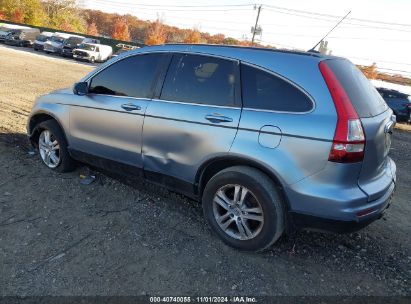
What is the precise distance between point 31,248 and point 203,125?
6.21 ft

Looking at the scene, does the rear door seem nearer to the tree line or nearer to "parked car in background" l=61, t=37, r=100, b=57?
"parked car in background" l=61, t=37, r=100, b=57

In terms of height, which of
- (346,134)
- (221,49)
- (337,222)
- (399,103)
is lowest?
(399,103)

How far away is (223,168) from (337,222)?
1133mm

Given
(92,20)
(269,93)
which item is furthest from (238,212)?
(92,20)

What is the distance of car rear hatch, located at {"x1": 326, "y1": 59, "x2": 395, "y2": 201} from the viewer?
3.04m

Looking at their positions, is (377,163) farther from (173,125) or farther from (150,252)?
(150,252)

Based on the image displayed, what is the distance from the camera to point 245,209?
339cm

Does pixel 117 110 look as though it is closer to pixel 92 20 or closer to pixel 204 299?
pixel 204 299

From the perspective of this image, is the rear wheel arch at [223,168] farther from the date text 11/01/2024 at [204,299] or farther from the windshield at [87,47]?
the windshield at [87,47]

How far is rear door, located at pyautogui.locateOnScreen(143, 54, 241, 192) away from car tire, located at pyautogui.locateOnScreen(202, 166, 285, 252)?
0.26 m

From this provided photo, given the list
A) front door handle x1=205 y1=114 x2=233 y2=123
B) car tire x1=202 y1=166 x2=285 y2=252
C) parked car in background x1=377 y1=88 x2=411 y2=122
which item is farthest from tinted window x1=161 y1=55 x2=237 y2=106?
parked car in background x1=377 y1=88 x2=411 y2=122

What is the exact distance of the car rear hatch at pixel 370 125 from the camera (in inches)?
119

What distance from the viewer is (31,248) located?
132 inches

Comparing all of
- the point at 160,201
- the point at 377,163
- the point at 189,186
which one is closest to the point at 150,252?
the point at 189,186
